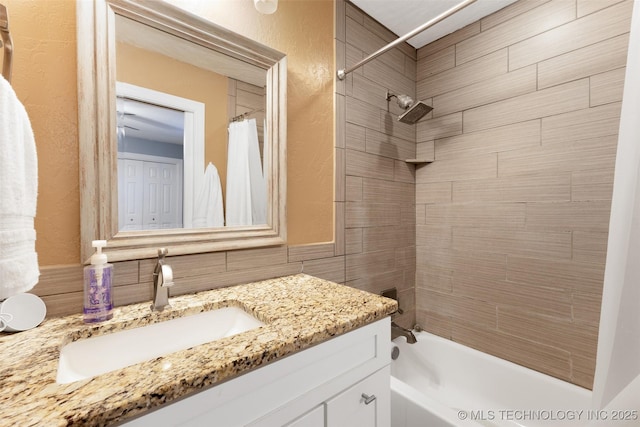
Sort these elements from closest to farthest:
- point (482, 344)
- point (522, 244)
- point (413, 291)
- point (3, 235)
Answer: point (3, 235)
point (522, 244)
point (482, 344)
point (413, 291)

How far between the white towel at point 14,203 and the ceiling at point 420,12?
1.66 m

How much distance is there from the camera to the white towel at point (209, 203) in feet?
3.66

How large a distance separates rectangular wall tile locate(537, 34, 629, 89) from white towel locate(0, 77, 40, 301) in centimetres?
211

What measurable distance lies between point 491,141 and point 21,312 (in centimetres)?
217

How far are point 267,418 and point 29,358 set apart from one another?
1.73 ft

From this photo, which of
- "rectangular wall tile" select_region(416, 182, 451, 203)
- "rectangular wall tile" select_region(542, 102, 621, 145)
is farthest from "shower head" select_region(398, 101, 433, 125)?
"rectangular wall tile" select_region(542, 102, 621, 145)

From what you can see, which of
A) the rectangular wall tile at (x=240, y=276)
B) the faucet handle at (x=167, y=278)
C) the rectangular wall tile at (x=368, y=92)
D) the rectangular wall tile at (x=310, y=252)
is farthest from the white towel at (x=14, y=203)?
the rectangular wall tile at (x=368, y=92)

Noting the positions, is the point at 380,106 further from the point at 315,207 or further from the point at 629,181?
the point at 629,181

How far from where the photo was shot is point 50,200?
0.84 m

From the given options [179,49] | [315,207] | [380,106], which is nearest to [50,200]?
[179,49]

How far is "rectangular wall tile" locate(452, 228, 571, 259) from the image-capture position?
4.87ft

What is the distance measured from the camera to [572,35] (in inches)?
56.6

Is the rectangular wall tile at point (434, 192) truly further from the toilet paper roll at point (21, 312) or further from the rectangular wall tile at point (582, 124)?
the toilet paper roll at point (21, 312)

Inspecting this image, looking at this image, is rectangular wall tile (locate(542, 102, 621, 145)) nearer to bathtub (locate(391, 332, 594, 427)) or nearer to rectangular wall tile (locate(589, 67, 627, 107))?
rectangular wall tile (locate(589, 67, 627, 107))
